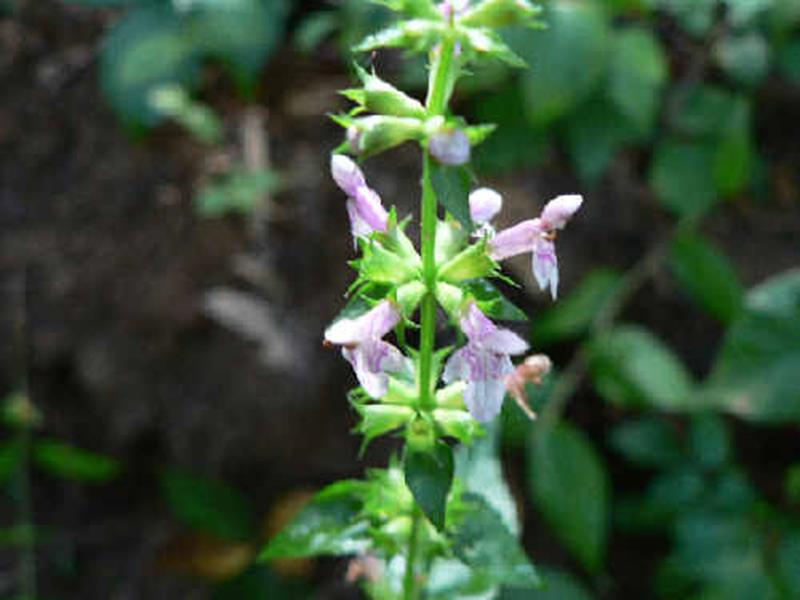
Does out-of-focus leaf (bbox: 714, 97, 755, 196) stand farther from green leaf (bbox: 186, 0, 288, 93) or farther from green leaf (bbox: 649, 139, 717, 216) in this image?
green leaf (bbox: 186, 0, 288, 93)

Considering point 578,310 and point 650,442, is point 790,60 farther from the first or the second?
point 650,442

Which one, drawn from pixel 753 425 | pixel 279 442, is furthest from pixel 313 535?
pixel 753 425

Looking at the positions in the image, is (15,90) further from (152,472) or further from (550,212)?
(550,212)

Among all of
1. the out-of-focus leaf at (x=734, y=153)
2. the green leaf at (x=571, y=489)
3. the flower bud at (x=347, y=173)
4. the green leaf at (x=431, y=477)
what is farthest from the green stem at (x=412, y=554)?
the out-of-focus leaf at (x=734, y=153)

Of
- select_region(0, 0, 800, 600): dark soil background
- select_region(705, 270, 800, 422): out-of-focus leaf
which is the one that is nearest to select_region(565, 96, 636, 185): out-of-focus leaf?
select_region(0, 0, 800, 600): dark soil background

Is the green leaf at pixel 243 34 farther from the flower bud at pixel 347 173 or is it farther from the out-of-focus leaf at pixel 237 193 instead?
the flower bud at pixel 347 173

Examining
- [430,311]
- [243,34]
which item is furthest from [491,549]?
[243,34]

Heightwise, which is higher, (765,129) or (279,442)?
(765,129)
